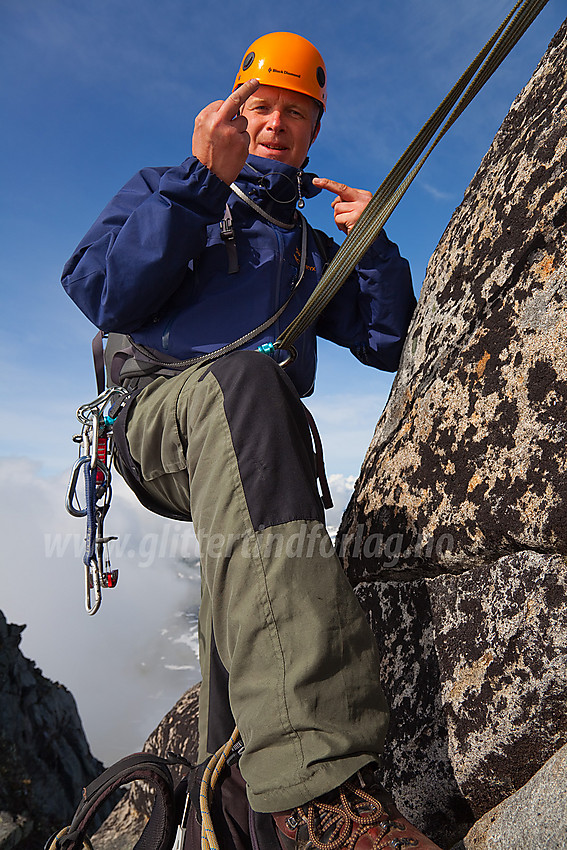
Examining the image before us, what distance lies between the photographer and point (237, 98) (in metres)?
2.75

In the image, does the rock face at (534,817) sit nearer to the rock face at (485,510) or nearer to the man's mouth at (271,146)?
the rock face at (485,510)

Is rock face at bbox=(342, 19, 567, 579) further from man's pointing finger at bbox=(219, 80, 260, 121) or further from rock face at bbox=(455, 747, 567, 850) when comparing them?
man's pointing finger at bbox=(219, 80, 260, 121)

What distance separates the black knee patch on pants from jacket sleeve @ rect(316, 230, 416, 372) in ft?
4.65

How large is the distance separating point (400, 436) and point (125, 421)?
1.26m

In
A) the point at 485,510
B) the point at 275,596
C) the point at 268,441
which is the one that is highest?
the point at 268,441

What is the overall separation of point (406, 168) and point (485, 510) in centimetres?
153

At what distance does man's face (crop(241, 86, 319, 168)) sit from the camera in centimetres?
381

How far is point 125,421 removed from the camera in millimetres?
2855

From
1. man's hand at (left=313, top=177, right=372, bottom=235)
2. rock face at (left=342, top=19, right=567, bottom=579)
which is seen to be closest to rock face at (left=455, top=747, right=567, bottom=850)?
rock face at (left=342, top=19, right=567, bottom=579)

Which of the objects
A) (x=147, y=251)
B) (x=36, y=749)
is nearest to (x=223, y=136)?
(x=147, y=251)

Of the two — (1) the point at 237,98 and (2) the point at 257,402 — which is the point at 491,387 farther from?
(1) the point at 237,98

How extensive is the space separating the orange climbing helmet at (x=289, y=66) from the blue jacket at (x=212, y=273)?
2.50 feet

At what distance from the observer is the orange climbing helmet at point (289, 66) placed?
3947mm

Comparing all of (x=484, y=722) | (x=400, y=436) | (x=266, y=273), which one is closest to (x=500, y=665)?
(x=484, y=722)
